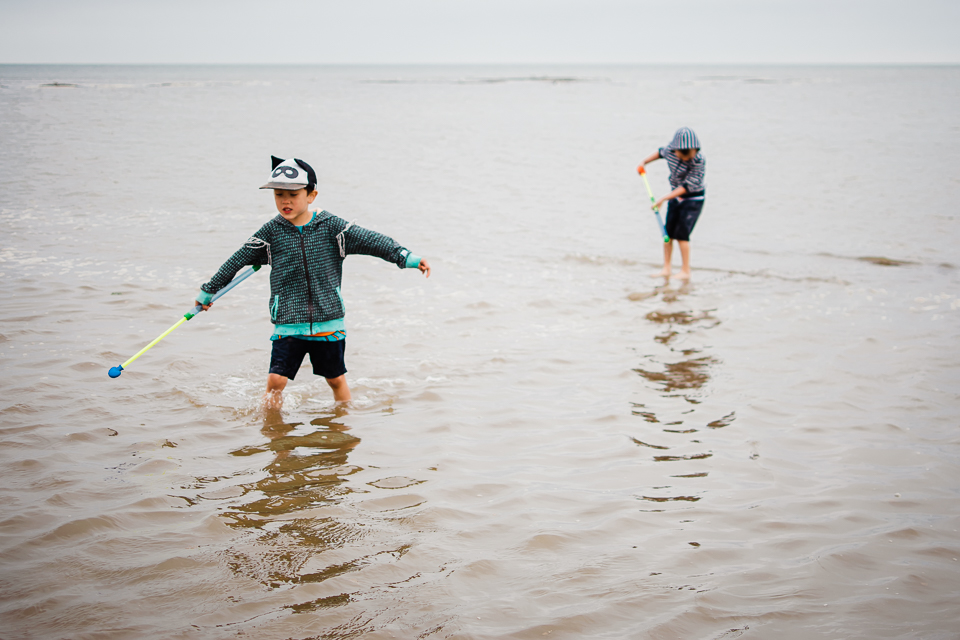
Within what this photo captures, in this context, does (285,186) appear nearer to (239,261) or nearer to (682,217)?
(239,261)

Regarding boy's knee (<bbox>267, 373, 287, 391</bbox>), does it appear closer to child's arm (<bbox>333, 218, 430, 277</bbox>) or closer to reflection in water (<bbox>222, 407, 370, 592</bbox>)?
reflection in water (<bbox>222, 407, 370, 592</bbox>)

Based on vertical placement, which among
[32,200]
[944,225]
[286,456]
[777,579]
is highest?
[32,200]

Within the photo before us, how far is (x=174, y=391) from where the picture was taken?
5246mm

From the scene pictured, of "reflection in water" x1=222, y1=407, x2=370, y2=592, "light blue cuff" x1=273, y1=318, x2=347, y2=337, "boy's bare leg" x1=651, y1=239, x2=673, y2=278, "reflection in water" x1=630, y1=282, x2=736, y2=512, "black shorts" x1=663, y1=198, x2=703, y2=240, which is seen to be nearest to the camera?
"reflection in water" x1=222, y1=407, x2=370, y2=592

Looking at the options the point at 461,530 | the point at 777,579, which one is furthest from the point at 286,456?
the point at 777,579

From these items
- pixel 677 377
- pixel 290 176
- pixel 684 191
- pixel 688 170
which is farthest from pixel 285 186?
pixel 688 170

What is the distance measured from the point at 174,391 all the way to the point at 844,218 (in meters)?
12.2

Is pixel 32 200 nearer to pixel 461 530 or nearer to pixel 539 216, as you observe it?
pixel 539 216

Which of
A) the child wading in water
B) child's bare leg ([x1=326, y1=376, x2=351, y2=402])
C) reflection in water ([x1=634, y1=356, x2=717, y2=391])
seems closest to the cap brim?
child's bare leg ([x1=326, y1=376, x2=351, y2=402])

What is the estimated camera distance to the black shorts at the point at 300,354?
461cm

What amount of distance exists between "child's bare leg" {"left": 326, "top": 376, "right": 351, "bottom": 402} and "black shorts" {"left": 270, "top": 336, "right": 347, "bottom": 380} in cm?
17

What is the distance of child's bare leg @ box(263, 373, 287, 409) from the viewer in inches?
184

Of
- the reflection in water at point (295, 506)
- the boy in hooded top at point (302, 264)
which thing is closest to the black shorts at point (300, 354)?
the boy in hooded top at point (302, 264)

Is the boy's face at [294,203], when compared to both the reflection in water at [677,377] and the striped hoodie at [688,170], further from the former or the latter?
the striped hoodie at [688,170]
